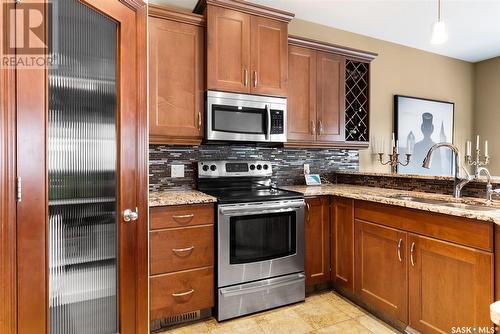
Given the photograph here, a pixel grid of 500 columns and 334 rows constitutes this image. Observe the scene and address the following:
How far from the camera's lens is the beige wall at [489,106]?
429 centimetres

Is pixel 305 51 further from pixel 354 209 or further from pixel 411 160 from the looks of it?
pixel 411 160

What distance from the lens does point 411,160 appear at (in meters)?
3.83

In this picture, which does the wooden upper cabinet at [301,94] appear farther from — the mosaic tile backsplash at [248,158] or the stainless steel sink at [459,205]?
the stainless steel sink at [459,205]

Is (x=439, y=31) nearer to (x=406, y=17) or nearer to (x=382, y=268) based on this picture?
(x=406, y=17)

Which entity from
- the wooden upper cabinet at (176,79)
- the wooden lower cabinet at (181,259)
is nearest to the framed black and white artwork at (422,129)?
the wooden upper cabinet at (176,79)

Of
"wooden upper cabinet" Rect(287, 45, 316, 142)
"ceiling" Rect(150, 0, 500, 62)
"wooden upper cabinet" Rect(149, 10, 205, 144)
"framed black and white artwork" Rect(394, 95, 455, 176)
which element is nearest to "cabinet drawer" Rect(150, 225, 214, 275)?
"wooden upper cabinet" Rect(149, 10, 205, 144)

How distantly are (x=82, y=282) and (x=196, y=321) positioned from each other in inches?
43.0

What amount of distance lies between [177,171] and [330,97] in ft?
5.71

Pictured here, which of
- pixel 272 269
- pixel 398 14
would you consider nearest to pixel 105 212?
pixel 272 269

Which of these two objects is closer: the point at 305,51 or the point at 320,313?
the point at 320,313

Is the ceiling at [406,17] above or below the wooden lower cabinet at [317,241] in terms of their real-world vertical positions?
above

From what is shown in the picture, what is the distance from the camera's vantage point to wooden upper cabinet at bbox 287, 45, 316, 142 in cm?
279

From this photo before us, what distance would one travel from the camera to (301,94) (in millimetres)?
2838

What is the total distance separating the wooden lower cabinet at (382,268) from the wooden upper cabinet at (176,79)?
1584 millimetres
